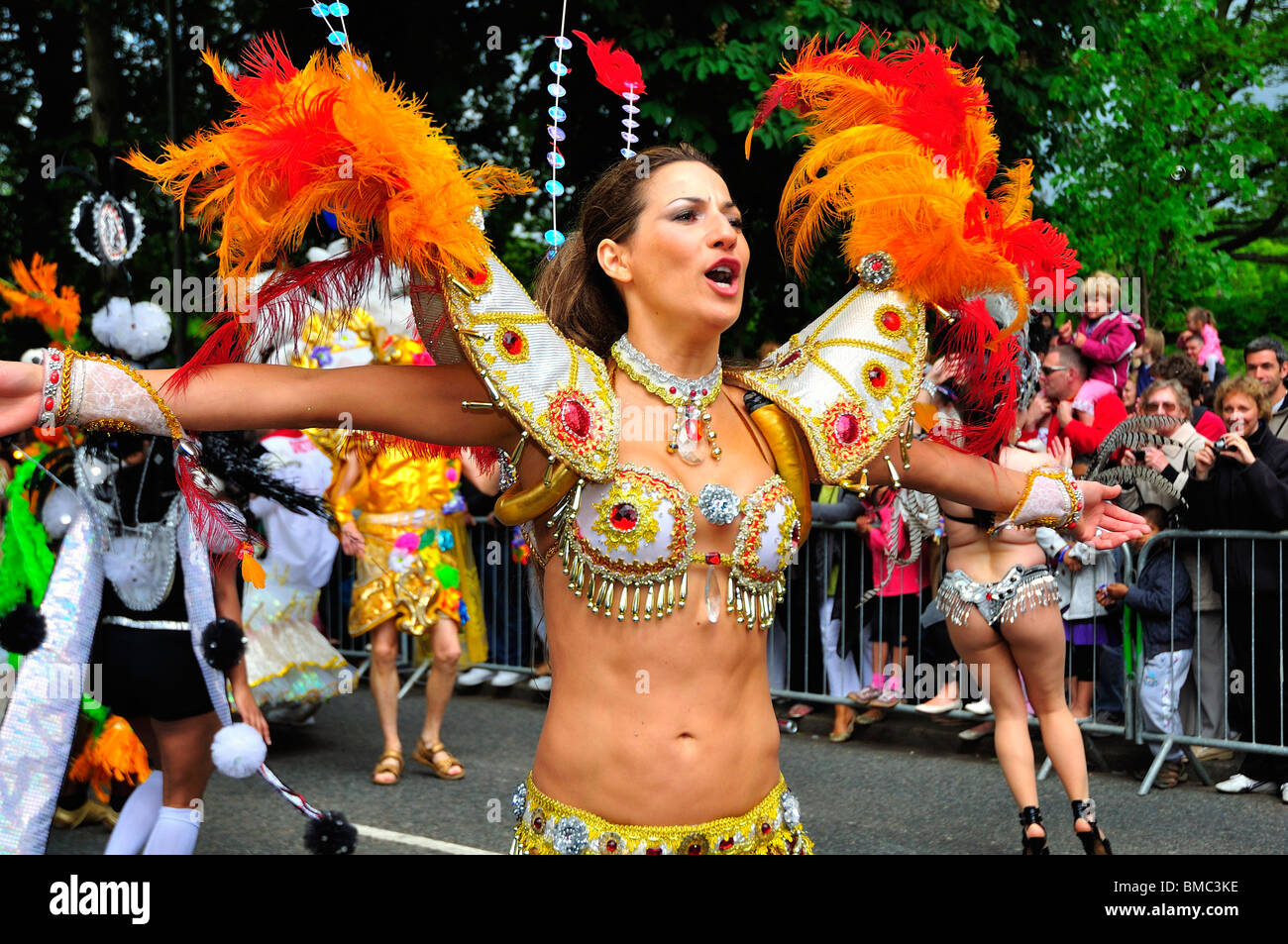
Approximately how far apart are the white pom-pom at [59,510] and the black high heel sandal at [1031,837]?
348cm

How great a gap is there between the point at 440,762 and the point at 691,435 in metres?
4.20

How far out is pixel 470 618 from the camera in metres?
7.07

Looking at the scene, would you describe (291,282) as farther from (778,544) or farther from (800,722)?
(800,722)

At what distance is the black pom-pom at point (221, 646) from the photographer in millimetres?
4117

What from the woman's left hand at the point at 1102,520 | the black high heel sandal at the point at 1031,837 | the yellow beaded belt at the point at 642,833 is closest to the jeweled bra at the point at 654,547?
the yellow beaded belt at the point at 642,833

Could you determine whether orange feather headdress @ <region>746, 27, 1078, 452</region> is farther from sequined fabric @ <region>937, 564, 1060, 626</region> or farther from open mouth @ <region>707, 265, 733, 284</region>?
sequined fabric @ <region>937, 564, 1060, 626</region>

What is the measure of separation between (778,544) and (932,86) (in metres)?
1.00

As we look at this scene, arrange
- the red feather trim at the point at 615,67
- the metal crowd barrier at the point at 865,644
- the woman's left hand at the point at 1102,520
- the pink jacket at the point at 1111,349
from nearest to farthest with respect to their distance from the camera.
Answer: the red feather trim at the point at 615,67
the woman's left hand at the point at 1102,520
the metal crowd barrier at the point at 865,644
the pink jacket at the point at 1111,349

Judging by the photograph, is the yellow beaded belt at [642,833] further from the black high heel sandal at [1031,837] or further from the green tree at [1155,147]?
the green tree at [1155,147]

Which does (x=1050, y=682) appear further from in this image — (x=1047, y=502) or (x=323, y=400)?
(x=323, y=400)

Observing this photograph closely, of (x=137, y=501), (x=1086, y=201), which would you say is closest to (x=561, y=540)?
(x=137, y=501)

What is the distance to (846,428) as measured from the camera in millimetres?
2635

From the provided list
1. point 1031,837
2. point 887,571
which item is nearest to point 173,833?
point 1031,837

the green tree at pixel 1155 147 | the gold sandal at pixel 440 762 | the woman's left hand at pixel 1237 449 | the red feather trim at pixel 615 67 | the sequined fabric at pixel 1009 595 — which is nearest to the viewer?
the red feather trim at pixel 615 67
